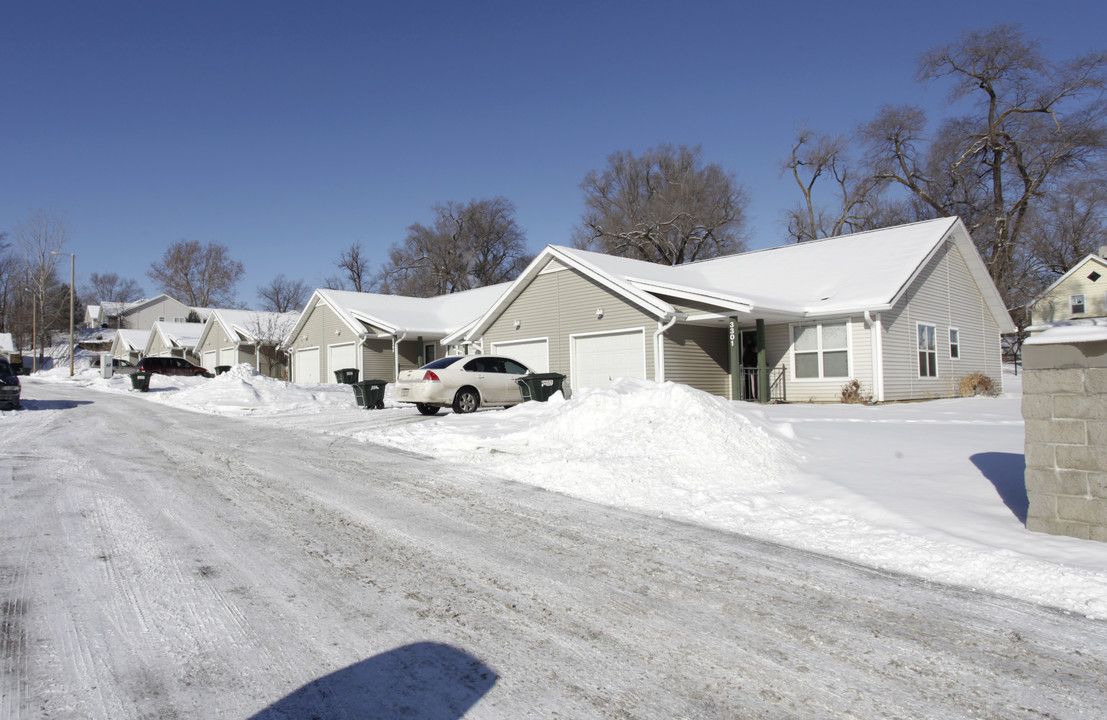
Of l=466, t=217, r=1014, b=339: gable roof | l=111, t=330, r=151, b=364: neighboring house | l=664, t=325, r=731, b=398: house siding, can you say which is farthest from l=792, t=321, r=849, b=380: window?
l=111, t=330, r=151, b=364: neighboring house

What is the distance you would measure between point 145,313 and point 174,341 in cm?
3120

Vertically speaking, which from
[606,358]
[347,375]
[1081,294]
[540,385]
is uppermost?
[1081,294]

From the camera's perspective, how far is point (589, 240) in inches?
1948

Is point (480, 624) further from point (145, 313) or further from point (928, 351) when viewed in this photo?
point (145, 313)

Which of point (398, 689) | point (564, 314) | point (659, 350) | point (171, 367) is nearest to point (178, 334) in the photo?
point (171, 367)

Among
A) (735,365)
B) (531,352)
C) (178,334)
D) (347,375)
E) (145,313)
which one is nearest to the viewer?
(735,365)

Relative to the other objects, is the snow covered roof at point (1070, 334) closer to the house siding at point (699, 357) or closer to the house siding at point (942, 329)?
the house siding at point (699, 357)

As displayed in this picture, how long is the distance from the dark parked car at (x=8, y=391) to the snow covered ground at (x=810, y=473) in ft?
35.2

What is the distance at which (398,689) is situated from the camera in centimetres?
318

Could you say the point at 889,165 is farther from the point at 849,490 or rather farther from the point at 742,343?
the point at 849,490

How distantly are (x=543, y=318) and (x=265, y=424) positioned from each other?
31.2 ft

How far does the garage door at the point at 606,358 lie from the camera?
19562 mm

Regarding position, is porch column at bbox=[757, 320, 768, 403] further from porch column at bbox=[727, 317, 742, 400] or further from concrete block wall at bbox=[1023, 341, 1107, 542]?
concrete block wall at bbox=[1023, 341, 1107, 542]

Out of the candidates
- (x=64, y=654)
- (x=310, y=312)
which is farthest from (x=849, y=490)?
(x=310, y=312)
